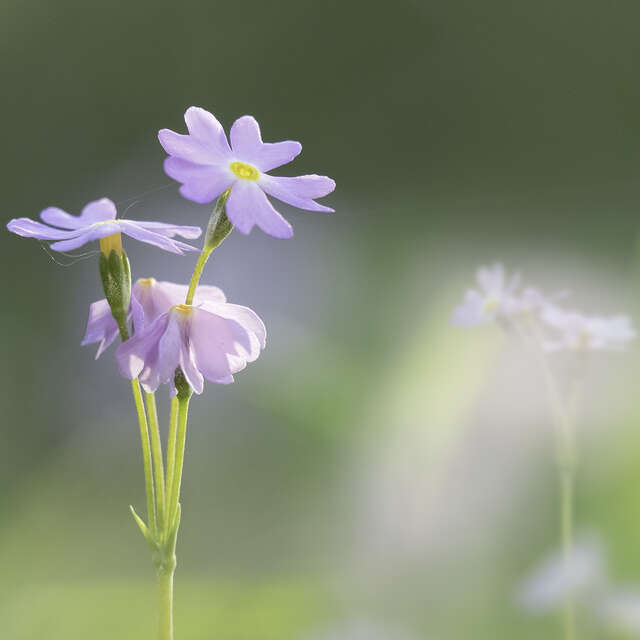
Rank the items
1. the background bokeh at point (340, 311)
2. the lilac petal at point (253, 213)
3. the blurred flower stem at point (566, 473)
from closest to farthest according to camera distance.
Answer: the lilac petal at point (253, 213)
the blurred flower stem at point (566, 473)
the background bokeh at point (340, 311)

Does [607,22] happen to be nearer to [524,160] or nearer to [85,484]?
[524,160]

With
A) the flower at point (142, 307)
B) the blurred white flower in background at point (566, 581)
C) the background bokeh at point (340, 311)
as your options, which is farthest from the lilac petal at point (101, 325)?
the blurred white flower in background at point (566, 581)

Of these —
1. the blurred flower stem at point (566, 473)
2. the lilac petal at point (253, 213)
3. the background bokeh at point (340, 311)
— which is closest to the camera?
the lilac petal at point (253, 213)

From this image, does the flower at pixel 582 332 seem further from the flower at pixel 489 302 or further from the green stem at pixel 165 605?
the green stem at pixel 165 605

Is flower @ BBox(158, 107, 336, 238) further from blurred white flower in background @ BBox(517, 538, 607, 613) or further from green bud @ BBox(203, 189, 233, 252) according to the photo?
blurred white flower in background @ BBox(517, 538, 607, 613)

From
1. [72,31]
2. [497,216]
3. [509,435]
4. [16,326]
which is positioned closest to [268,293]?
[16,326]

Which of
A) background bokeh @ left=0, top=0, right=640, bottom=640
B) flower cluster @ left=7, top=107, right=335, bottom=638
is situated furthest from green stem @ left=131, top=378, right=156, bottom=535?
background bokeh @ left=0, top=0, right=640, bottom=640

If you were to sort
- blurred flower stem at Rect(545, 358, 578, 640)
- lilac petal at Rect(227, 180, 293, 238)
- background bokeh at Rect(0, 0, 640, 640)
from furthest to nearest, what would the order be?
1. background bokeh at Rect(0, 0, 640, 640)
2. blurred flower stem at Rect(545, 358, 578, 640)
3. lilac petal at Rect(227, 180, 293, 238)
